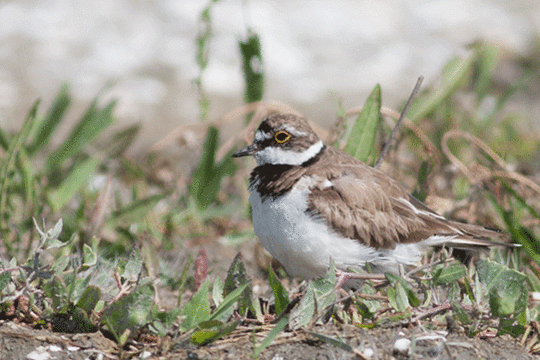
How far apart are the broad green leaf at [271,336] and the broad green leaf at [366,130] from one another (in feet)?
5.97

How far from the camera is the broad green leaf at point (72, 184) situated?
444 centimetres

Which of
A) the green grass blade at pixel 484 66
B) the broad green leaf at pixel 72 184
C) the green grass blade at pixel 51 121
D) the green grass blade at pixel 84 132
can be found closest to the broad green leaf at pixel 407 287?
the broad green leaf at pixel 72 184

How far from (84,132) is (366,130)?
6.89 ft

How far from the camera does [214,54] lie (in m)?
6.89

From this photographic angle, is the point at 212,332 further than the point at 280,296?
No

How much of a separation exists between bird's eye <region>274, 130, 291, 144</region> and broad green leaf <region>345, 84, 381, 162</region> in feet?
2.00

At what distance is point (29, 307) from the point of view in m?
2.66

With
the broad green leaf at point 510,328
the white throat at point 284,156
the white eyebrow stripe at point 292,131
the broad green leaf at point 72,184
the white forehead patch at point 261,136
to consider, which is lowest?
the broad green leaf at point 72,184

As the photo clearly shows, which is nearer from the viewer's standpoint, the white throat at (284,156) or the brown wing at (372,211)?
the brown wing at (372,211)

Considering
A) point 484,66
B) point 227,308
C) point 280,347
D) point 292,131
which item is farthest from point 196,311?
point 484,66

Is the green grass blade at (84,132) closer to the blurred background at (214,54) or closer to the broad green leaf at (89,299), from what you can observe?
the blurred background at (214,54)

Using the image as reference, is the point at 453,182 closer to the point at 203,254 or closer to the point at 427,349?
the point at 203,254

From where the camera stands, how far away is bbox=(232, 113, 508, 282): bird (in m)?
3.24

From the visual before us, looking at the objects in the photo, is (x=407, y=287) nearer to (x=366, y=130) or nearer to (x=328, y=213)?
(x=328, y=213)
